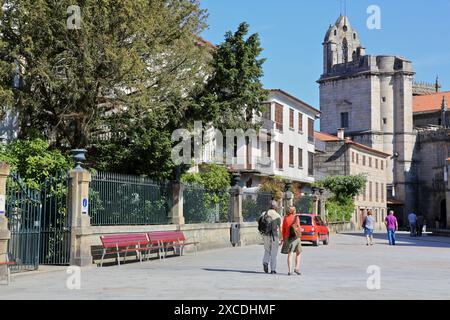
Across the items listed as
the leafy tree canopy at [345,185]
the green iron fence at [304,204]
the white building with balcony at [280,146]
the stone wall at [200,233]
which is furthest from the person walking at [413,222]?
the stone wall at [200,233]

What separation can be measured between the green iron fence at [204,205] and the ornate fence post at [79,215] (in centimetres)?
718

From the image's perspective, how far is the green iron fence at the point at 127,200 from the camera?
62.0ft

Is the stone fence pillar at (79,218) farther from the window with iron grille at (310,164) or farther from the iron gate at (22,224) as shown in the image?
the window with iron grille at (310,164)

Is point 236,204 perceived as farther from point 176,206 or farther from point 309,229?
point 176,206

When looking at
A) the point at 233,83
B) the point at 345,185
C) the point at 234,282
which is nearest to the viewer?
the point at 234,282

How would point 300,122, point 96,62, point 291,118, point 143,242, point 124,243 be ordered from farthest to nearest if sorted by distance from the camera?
point 300,122, point 291,118, point 96,62, point 143,242, point 124,243

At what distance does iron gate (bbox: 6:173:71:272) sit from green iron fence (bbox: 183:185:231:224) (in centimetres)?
728

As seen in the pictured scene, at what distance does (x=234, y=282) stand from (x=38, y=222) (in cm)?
620

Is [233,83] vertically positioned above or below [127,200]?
above

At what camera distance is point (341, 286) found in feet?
41.5

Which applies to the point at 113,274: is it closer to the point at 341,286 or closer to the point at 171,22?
the point at 341,286

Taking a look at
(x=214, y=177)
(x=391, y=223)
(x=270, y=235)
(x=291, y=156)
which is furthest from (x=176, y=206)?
(x=291, y=156)

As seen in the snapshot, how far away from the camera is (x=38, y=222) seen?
55.7 ft
